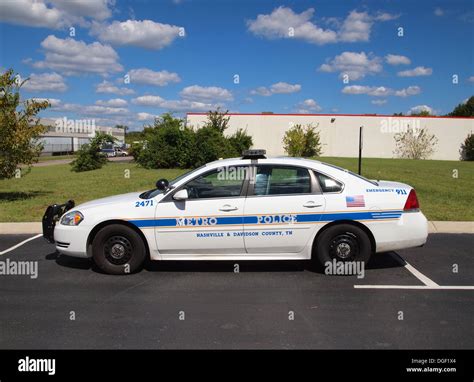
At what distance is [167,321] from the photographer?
4.38 meters

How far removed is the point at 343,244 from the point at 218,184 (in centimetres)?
179

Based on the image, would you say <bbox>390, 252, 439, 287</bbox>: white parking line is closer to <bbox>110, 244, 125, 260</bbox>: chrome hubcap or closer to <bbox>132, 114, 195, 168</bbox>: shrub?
<bbox>110, 244, 125, 260</bbox>: chrome hubcap

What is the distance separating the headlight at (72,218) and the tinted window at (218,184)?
1.43m

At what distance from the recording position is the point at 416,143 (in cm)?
4656

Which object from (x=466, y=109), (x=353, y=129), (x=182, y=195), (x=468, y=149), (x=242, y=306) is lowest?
(x=242, y=306)

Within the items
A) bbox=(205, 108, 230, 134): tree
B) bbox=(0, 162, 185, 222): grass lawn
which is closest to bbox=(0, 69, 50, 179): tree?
bbox=(0, 162, 185, 222): grass lawn

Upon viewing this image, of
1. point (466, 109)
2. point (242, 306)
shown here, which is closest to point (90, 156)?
point (242, 306)

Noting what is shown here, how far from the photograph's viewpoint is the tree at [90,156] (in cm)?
2603

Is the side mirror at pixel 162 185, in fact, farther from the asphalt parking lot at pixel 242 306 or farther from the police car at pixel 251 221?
the asphalt parking lot at pixel 242 306

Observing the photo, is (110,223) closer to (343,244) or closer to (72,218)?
(72,218)

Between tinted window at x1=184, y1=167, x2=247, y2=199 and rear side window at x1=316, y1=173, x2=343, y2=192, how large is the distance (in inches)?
39.2

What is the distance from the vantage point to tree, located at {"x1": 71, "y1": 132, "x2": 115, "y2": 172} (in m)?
26.0

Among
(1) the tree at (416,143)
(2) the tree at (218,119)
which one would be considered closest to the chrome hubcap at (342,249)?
(2) the tree at (218,119)
